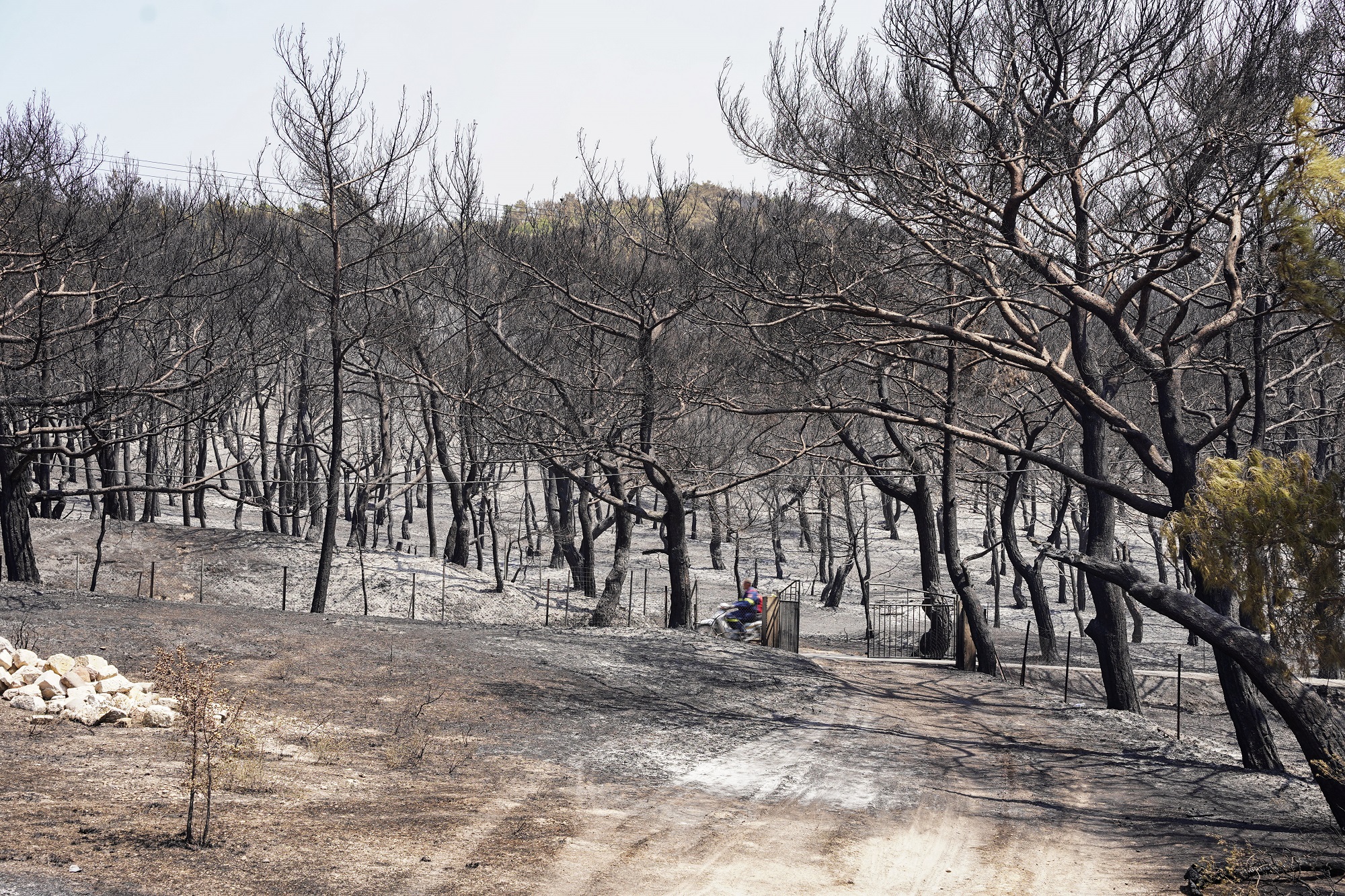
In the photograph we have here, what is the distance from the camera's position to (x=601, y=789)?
8.64m

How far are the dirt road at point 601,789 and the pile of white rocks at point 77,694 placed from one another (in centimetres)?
27

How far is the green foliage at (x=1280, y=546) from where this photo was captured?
6.38 meters

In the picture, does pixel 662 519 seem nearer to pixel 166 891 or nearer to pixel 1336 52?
pixel 1336 52

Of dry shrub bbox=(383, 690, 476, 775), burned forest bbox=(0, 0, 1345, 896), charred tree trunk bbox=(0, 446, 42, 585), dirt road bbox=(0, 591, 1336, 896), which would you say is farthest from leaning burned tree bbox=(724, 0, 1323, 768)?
charred tree trunk bbox=(0, 446, 42, 585)

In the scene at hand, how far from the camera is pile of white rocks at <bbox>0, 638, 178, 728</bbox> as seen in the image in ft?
29.8

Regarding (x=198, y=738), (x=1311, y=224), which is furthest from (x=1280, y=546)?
(x=198, y=738)

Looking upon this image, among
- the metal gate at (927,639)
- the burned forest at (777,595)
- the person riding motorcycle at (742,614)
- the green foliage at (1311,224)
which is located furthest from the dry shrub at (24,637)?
the metal gate at (927,639)

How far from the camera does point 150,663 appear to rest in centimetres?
1197

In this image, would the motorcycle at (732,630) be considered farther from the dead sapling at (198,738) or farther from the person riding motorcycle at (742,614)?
the dead sapling at (198,738)

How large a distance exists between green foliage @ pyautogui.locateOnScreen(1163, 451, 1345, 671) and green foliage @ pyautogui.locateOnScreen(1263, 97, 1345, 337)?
41.5 inches

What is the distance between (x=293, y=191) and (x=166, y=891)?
17857mm

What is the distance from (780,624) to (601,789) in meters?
14.7

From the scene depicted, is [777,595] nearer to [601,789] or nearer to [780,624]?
[780,624]

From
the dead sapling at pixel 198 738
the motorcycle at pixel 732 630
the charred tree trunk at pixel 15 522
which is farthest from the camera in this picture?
the motorcycle at pixel 732 630
